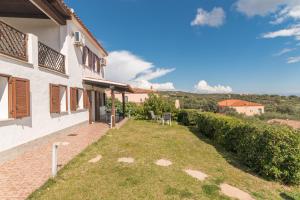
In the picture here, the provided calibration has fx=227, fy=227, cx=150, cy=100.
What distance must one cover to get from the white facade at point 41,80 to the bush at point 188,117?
336 inches

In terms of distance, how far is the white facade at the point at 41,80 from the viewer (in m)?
7.30

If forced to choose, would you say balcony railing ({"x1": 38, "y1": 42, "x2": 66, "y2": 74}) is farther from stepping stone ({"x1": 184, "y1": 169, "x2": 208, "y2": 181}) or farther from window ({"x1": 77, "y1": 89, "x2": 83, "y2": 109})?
stepping stone ({"x1": 184, "y1": 169, "x2": 208, "y2": 181})

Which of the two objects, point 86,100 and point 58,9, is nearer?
point 58,9

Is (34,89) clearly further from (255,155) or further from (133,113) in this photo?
(133,113)

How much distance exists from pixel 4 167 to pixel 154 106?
16758 mm

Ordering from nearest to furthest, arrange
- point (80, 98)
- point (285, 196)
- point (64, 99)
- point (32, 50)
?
1. point (285, 196)
2. point (32, 50)
3. point (64, 99)
4. point (80, 98)

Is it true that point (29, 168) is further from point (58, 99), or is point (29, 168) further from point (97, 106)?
point (97, 106)

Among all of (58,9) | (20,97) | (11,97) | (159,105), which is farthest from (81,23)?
(159,105)

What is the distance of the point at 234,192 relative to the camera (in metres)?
5.39

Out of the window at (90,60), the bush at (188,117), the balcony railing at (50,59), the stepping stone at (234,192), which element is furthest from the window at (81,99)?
the stepping stone at (234,192)

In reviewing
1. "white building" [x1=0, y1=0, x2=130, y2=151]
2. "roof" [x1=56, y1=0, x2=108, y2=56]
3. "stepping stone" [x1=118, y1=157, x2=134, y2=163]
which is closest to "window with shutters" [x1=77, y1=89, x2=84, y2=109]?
"white building" [x1=0, y1=0, x2=130, y2=151]

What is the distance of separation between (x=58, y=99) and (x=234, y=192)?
8.85 m

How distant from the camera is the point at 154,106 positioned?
22.5 meters

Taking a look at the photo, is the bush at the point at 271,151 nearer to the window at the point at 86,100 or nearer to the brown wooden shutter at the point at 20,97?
the brown wooden shutter at the point at 20,97
